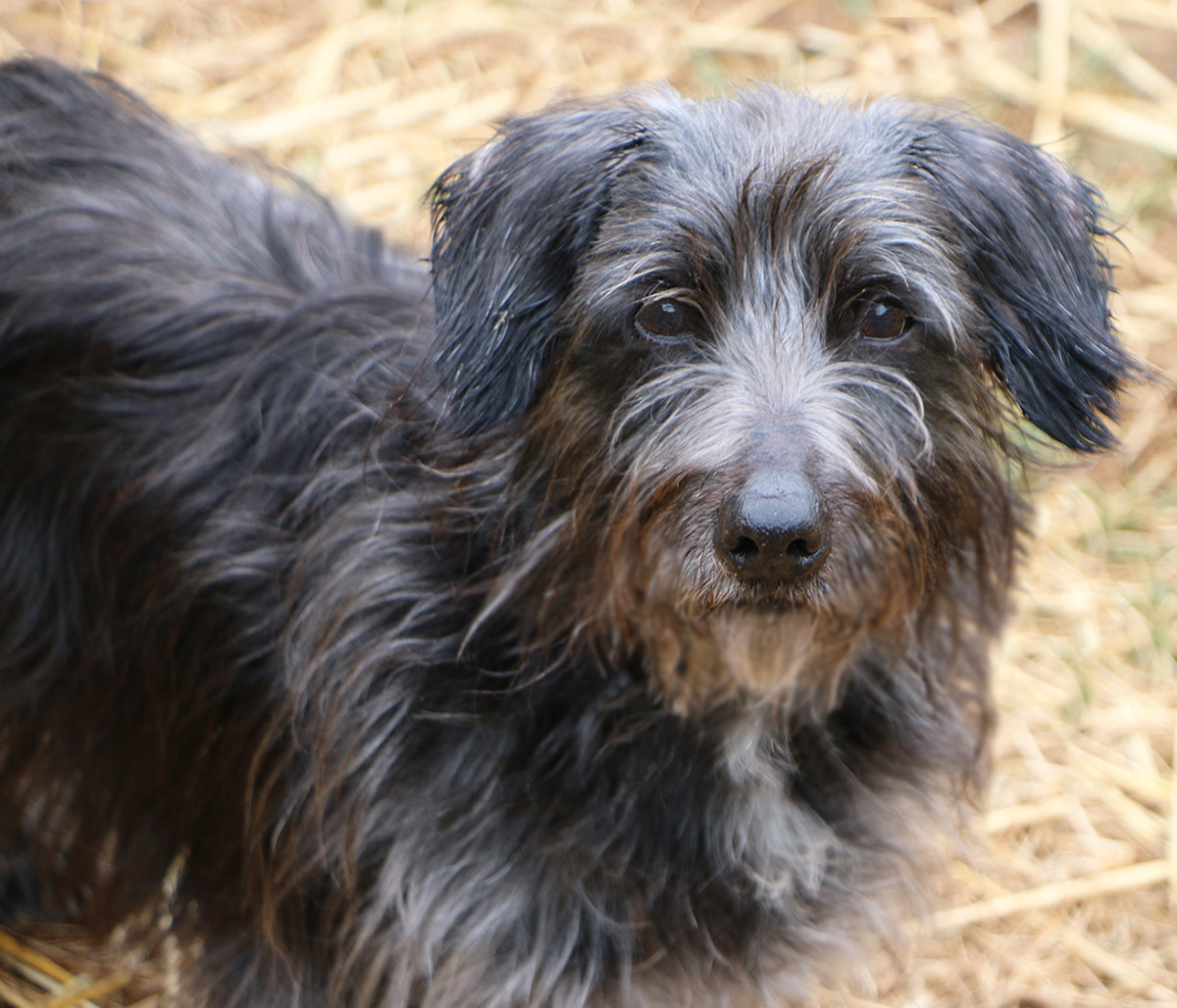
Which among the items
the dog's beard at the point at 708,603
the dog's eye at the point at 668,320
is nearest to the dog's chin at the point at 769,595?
the dog's beard at the point at 708,603

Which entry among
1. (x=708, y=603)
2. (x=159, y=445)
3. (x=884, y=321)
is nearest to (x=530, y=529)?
(x=708, y=603)

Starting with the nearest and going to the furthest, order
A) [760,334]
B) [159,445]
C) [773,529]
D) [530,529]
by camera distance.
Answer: [773,529], [760,334], [530,529], [159,445]

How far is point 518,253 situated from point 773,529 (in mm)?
542

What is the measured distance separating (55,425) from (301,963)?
3.52 ft

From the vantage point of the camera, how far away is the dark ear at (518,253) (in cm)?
213

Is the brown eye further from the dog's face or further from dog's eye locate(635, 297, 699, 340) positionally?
dog's eye locate(635, 297, 699, 340)

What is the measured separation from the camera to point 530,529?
2.31 meters

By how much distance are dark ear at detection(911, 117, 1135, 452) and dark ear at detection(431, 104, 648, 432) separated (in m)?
0.47

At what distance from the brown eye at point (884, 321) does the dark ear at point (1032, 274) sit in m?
0.13

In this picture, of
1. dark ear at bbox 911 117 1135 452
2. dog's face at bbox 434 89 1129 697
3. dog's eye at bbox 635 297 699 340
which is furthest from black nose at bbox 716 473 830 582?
dark ear at bbox 911 117 1135 452

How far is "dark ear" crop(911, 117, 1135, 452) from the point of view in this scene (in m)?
2.14

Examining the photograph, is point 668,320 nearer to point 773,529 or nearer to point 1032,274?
point 773,529

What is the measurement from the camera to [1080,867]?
3.50 metres

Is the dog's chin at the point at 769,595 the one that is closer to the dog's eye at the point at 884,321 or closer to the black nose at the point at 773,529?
the black nose at the point at 773,529
